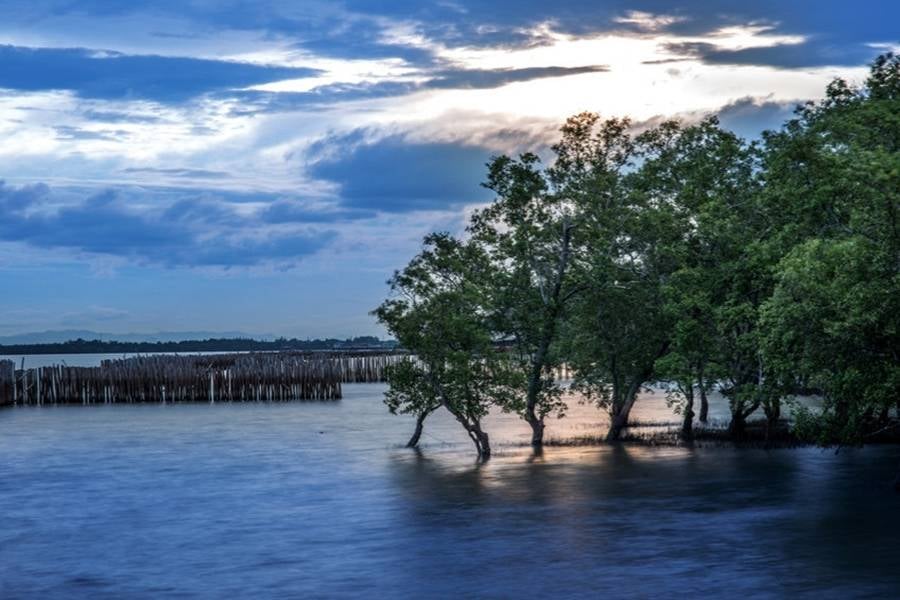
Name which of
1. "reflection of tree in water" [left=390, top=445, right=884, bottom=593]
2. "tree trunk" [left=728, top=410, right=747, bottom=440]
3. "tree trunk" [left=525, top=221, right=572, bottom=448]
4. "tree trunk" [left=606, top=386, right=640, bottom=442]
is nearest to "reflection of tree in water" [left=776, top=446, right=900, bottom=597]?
"reflection of tree in water" [left=390, top=445, right=884, bottom=593]

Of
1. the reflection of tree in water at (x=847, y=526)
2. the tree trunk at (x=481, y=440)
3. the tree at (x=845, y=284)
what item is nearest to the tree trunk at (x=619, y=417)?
the tree trunk at (x=481, y=440)

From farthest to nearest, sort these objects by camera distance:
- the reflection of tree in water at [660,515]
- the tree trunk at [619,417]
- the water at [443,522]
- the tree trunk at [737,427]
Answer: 1. the tree trunk at [619,417]
2. the tree trunk at [737,427]
3. the reflection of tree in water at [660,515]
4. the water at [443,522]

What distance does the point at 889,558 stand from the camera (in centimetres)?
1741

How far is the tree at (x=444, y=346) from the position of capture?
31.2 metres

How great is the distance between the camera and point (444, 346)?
103 ft

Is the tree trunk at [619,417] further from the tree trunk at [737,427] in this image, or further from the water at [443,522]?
the tree trunk at [737,427]

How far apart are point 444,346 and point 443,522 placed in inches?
393

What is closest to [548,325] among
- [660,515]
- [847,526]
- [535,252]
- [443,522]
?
[535,252]

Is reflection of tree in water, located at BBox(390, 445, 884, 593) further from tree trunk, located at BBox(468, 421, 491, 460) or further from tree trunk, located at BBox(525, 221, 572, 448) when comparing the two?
tree trunk, located at BBox(525, 221, 572, 448)

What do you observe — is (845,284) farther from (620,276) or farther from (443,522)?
(620,276)

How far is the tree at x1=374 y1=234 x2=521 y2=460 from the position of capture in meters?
31.2

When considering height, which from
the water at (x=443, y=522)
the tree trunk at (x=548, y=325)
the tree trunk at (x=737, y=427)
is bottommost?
the water at (x=443, y=522)

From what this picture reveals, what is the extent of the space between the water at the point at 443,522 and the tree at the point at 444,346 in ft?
5.94

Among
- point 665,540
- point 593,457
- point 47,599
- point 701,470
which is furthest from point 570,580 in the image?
point 593,457
